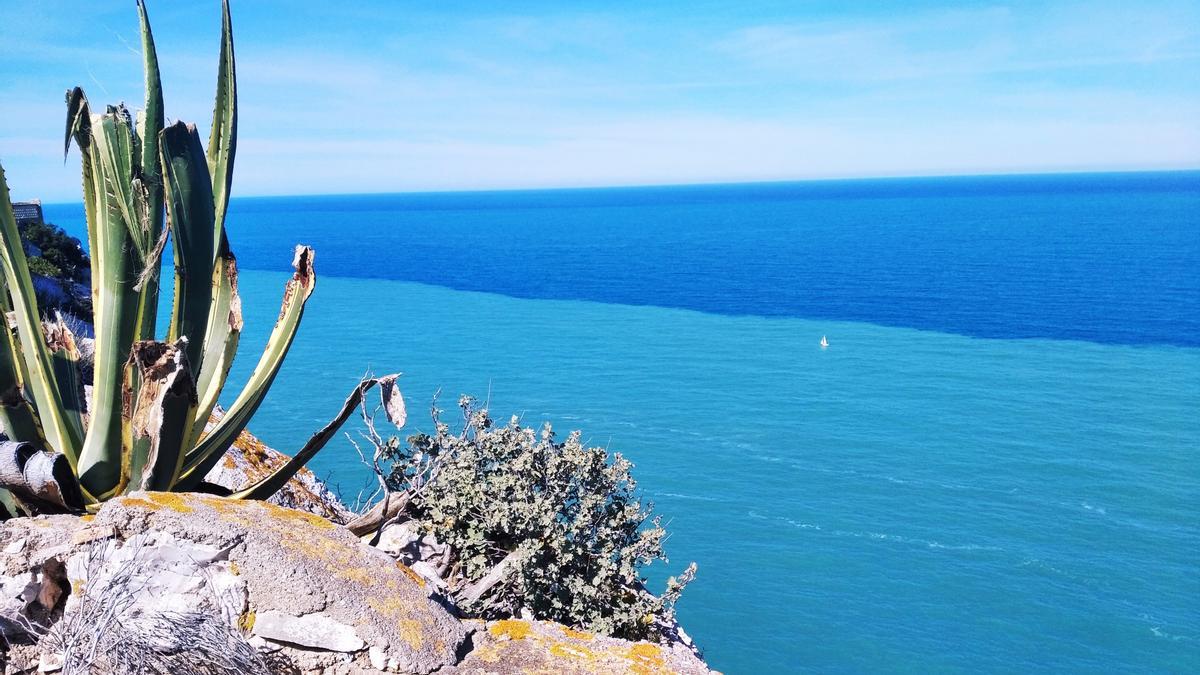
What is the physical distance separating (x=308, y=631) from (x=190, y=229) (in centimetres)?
219

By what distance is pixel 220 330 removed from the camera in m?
5.65

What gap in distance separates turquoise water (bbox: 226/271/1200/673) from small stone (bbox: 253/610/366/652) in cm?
1367

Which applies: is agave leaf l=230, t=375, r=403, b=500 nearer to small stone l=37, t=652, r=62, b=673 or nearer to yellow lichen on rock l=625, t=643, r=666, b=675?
small stone l=37, t=652, r=62, b=673

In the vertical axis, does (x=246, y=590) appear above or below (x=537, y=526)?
above

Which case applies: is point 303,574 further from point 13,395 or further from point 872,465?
point 872,465

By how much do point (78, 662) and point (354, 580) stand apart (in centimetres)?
120

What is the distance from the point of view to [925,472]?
33.6m

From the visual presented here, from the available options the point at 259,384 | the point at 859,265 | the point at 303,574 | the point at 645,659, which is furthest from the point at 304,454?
the point at 859,265

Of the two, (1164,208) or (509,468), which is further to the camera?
(1164,208)

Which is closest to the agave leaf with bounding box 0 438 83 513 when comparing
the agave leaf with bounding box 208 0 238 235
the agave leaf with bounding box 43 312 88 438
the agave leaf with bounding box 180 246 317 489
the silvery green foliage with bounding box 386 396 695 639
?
the agave leaf with bounding box 43 312 88 438

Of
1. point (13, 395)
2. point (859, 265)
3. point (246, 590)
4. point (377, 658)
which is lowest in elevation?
point (859, 265)

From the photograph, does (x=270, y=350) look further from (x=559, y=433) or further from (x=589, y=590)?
(x=559, y=433)

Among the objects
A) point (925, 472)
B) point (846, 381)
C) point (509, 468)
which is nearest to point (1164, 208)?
point (846, 381)

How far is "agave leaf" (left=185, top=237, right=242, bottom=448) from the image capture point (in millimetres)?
5488
